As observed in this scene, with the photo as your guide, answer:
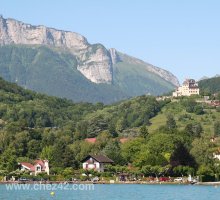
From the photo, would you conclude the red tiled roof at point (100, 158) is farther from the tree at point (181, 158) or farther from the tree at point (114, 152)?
the tree at point (181, 158)

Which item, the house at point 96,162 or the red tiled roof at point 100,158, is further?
the red tiled roof at point 100,158

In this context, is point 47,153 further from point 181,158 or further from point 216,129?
point 216,129

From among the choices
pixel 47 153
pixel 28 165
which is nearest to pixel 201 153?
pixel 47 153

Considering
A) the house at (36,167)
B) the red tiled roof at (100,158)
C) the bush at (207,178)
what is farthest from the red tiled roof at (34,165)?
the bush at (207,178)

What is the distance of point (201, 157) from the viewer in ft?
429

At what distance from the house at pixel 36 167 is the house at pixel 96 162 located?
8.13m

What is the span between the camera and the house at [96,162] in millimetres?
136875

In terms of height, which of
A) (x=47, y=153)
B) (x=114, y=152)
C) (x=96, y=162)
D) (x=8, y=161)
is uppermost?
(x=114, y=152)

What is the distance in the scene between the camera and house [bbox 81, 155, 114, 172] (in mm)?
136875

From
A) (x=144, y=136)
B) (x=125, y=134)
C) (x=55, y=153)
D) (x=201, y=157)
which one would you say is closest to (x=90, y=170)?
(x=55, y=153)

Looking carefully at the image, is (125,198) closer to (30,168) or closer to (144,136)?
(30,168)

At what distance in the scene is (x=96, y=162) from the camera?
451 feet

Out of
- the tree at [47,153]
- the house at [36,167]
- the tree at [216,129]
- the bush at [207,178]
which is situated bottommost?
the bush at [207,178]

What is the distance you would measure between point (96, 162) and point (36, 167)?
11.5 meters
